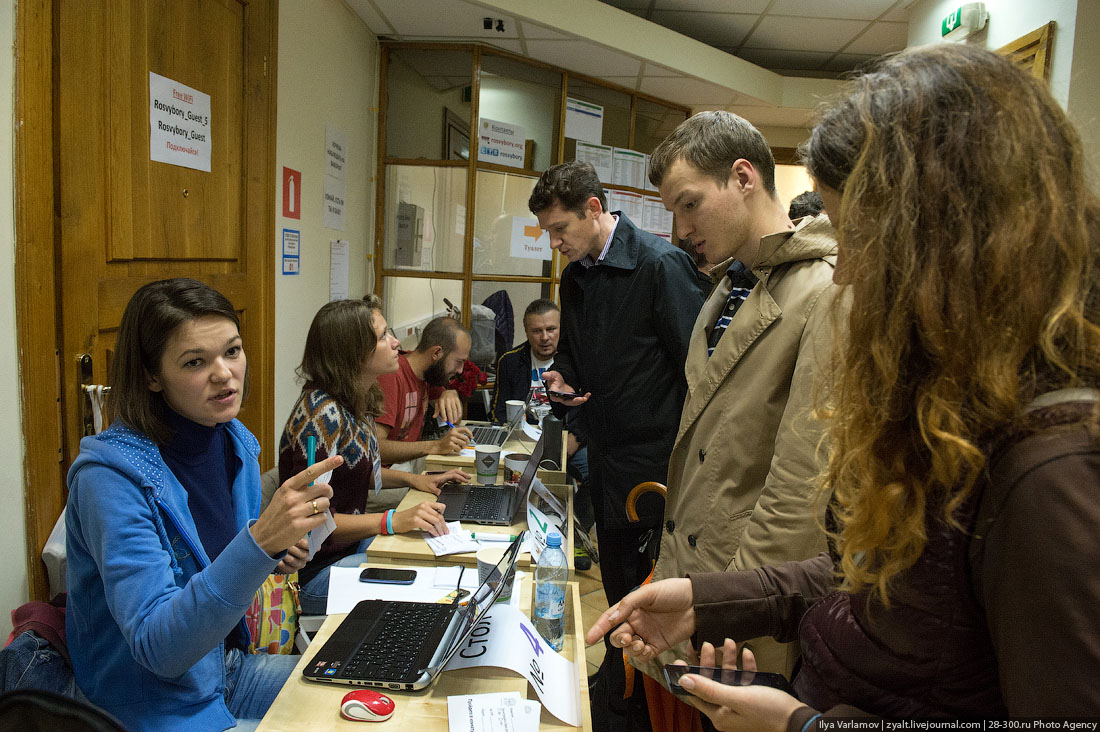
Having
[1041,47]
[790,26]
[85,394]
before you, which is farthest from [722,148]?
[790,26]

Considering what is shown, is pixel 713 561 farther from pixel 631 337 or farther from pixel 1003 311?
pixel 631 337

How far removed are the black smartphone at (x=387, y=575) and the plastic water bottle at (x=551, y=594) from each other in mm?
303

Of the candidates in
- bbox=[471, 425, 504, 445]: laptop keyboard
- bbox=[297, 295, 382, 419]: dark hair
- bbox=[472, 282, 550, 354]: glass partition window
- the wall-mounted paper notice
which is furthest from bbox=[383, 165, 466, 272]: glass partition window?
bbox=[297, 295, 382, 419]: dark hair

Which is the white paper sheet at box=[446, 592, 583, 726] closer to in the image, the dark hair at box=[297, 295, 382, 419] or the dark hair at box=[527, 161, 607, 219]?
A: the dark hair at box=[297, 295, 382, 419]

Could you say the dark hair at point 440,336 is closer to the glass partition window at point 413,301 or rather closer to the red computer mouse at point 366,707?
the glass partition window at point 413,301

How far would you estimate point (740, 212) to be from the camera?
1.56 meters

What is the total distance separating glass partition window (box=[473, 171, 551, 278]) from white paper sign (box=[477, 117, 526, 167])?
9 cm

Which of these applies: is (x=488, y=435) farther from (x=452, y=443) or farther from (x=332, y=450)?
(x=332, y=450)

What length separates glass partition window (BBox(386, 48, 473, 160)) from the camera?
4117 millimetres

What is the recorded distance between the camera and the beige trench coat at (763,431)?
3.91 feet

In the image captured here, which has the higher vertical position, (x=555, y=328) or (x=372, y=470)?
(x=555, y=328)

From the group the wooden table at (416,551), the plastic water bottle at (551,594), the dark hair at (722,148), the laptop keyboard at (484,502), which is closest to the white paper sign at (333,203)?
the laptop keyboard at (484,502)

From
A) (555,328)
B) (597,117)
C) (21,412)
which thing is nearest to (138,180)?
(21,412)

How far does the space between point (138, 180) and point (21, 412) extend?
760mm
